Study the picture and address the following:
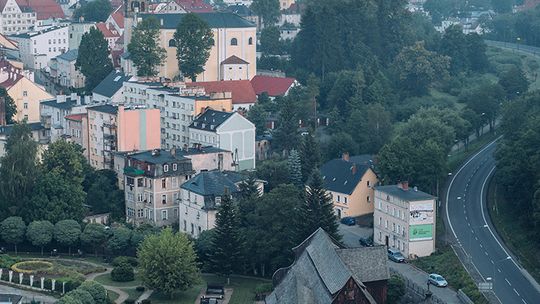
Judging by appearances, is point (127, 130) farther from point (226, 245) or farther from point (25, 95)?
point (226, 245)

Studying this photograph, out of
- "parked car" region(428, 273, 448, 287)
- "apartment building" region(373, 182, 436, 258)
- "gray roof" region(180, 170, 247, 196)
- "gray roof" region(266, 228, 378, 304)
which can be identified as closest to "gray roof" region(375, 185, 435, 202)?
"apartment building" region(373, 182, 436, 258)

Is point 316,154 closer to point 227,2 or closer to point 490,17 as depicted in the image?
point 490,17

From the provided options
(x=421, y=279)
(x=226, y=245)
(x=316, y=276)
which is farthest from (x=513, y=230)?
(x=226, y=245)

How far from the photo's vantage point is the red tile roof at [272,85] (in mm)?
81625

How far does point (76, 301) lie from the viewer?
45.9 metres

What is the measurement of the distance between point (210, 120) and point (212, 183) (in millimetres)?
9987

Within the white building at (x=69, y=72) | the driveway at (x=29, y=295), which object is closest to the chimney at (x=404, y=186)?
the driveway at (x=29, y=295)

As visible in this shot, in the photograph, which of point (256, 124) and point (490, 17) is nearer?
point (256, 124)

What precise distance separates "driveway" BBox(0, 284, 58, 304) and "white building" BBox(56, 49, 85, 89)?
1541 inches

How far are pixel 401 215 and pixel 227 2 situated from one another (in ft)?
298

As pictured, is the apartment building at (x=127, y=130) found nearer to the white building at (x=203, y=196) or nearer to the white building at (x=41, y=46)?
the white building at (x=203, y=196)

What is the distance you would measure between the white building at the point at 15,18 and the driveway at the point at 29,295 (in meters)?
67.2

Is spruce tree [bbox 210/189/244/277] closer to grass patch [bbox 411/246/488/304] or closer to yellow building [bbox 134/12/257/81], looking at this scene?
grass patch [bbox 411/246/488/304]

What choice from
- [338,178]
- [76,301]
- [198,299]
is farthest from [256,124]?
[76,301]
